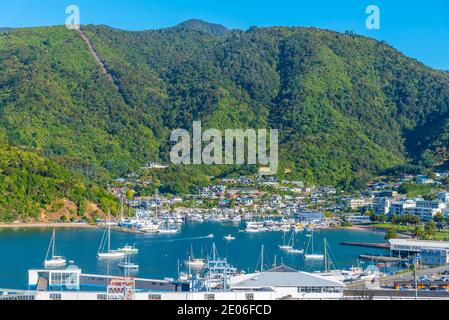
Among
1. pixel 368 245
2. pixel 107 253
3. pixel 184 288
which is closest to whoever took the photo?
pixel 184 288

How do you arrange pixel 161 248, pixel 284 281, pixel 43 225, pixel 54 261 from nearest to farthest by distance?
pixel 284 281 → pixel 54 261 → pixel 161 248 → pixel 43 225

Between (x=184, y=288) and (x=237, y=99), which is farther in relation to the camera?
(x=237, y=99)

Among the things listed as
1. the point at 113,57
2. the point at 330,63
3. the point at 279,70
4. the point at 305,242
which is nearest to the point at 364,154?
the point at 330,63

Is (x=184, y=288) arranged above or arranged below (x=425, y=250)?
above

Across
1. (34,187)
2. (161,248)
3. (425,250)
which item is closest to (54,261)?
(161,248)

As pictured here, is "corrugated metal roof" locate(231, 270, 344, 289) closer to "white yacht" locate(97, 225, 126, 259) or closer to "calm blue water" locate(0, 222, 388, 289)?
"calm blue water" locate(0, 222, 388, 289)

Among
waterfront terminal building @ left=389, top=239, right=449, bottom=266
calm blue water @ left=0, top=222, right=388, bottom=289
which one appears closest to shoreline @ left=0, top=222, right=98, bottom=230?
calm blue water @ left=0, top=222, right=388, bottom=289

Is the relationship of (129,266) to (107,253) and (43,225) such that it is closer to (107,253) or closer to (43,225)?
(107,253)
